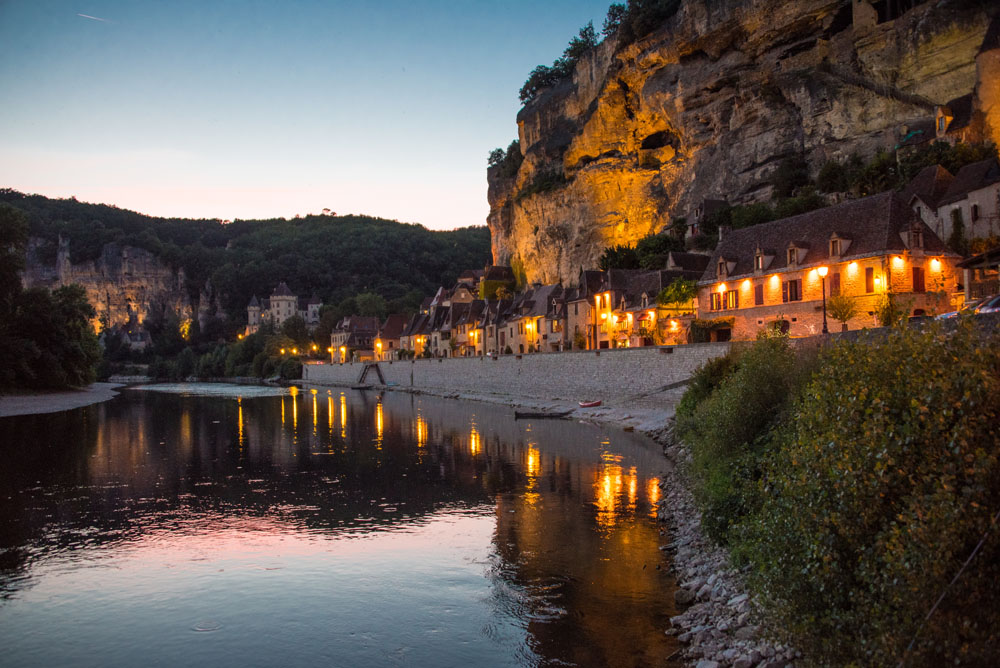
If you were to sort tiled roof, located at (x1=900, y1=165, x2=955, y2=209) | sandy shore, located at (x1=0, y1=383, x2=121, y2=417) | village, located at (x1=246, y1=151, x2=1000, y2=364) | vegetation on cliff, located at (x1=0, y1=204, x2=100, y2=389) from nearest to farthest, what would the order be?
1. village, located at (x1=246, y1=151, x2=1000, y2=364)
2. tiled roof, located at (x1=900, y1=165, x2=955, y2=209)
3. sandy shore, located at (x1=0, y1=383, x2=121, y2=417)
4. vegetation on cliff, located at (x1=0, y1=204, x2=100, y2=389)

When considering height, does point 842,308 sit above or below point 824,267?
below

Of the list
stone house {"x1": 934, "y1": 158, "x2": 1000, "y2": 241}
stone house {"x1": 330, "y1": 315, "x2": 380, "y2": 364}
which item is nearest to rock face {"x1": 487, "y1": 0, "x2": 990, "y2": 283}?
stone house {"x1": 934, "y1": 158, "x2": 1000, "y2": 241}

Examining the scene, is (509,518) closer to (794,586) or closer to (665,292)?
(794,586)

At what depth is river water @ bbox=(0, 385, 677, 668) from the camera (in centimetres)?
995

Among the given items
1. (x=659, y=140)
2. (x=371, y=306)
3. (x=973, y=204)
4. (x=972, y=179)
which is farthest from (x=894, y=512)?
(x=371, y=306)

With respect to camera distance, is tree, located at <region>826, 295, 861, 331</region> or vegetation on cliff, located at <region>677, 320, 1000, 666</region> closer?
vegetation on cliff, located at <region>677, 320, 1000, 666</region>

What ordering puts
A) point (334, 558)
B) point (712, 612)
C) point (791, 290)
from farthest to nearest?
point (791, 290) → point (334, 558) → point (712, 612)

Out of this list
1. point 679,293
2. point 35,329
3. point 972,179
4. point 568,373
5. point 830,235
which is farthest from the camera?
point 35,329

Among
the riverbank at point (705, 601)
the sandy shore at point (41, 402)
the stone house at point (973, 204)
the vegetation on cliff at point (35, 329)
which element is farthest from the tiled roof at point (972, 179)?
the vegetation on cliff at point (35, 329)

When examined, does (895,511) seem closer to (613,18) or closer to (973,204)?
(973,204)

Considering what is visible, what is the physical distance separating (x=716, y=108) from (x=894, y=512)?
63.6 meters

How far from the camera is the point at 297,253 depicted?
7096 inches

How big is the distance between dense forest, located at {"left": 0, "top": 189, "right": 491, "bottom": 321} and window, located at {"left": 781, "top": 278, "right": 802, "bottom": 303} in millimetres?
120251

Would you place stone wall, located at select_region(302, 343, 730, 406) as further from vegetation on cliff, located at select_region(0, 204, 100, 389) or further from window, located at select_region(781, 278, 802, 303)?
vegetation on cliff, located at select_region(0, 204, 100, 389)
